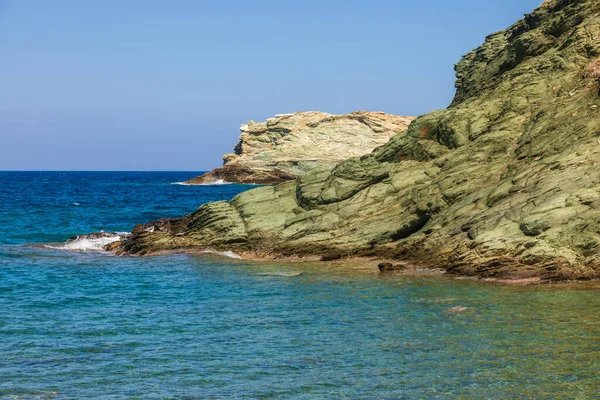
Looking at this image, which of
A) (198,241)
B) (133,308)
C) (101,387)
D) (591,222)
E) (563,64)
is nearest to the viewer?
(101,387)

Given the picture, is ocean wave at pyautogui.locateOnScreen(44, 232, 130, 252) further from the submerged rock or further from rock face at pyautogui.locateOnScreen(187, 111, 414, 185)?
rock face at pyautogui.locateOnScreen(187, 111, 414, 185)

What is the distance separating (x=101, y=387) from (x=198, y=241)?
77.2ft

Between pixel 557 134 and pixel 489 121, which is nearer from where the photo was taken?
pixel 557 134

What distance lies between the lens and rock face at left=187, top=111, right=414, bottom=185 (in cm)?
13000

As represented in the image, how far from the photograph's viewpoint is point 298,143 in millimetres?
137000

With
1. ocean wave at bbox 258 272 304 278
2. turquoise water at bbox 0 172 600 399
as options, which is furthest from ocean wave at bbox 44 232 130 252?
ocean wave at bbox 258 272 304 278

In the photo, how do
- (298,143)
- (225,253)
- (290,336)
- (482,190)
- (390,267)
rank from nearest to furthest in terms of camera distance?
(290,336) → (390,267) → (482,190) → (225,253) → (298,143)

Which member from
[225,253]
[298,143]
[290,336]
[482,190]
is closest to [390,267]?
[482,190]

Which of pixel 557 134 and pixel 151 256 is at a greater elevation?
pixel 557 134

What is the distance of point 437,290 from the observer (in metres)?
24.3

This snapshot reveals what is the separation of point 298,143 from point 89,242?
312 ft

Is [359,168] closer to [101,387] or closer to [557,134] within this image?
[557,134]

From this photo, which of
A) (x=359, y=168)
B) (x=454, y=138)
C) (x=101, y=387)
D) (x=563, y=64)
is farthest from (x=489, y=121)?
(x=101, y=387)

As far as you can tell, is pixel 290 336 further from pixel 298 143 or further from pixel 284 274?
pixel 298 143
